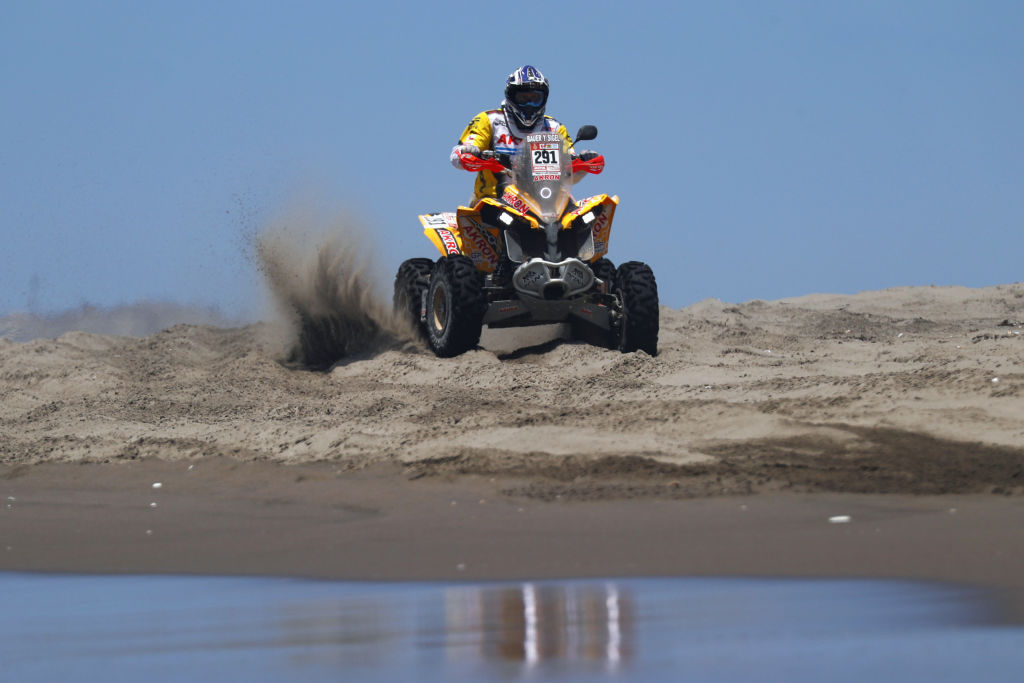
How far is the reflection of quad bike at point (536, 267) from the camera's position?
1157cm

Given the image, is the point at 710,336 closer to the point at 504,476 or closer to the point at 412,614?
the point at 504,476

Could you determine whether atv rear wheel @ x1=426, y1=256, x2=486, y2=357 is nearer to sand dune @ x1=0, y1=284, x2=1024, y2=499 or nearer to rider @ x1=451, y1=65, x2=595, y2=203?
sand dune @ x1=0, y1=284, x2=1024, y2=499

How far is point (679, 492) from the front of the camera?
6.10 m

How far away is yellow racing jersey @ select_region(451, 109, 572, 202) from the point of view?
1245cm

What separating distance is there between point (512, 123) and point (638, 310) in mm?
2352

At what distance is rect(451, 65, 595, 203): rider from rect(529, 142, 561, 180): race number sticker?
0.35 metres

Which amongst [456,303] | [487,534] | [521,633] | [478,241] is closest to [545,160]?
[478,241]

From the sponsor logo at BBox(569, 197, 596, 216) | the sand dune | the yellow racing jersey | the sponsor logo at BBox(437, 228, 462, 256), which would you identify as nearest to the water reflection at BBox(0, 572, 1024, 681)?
the sand dune

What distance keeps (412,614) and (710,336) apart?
10827 mm

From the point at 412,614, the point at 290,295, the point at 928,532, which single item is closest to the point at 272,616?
the point at 412,614

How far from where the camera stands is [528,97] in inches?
489

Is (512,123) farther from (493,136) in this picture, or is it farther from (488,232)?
(488,232)

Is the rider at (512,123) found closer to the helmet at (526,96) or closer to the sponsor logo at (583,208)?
the helmet at (526,96)

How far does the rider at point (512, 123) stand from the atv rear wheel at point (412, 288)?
911 millimetres
